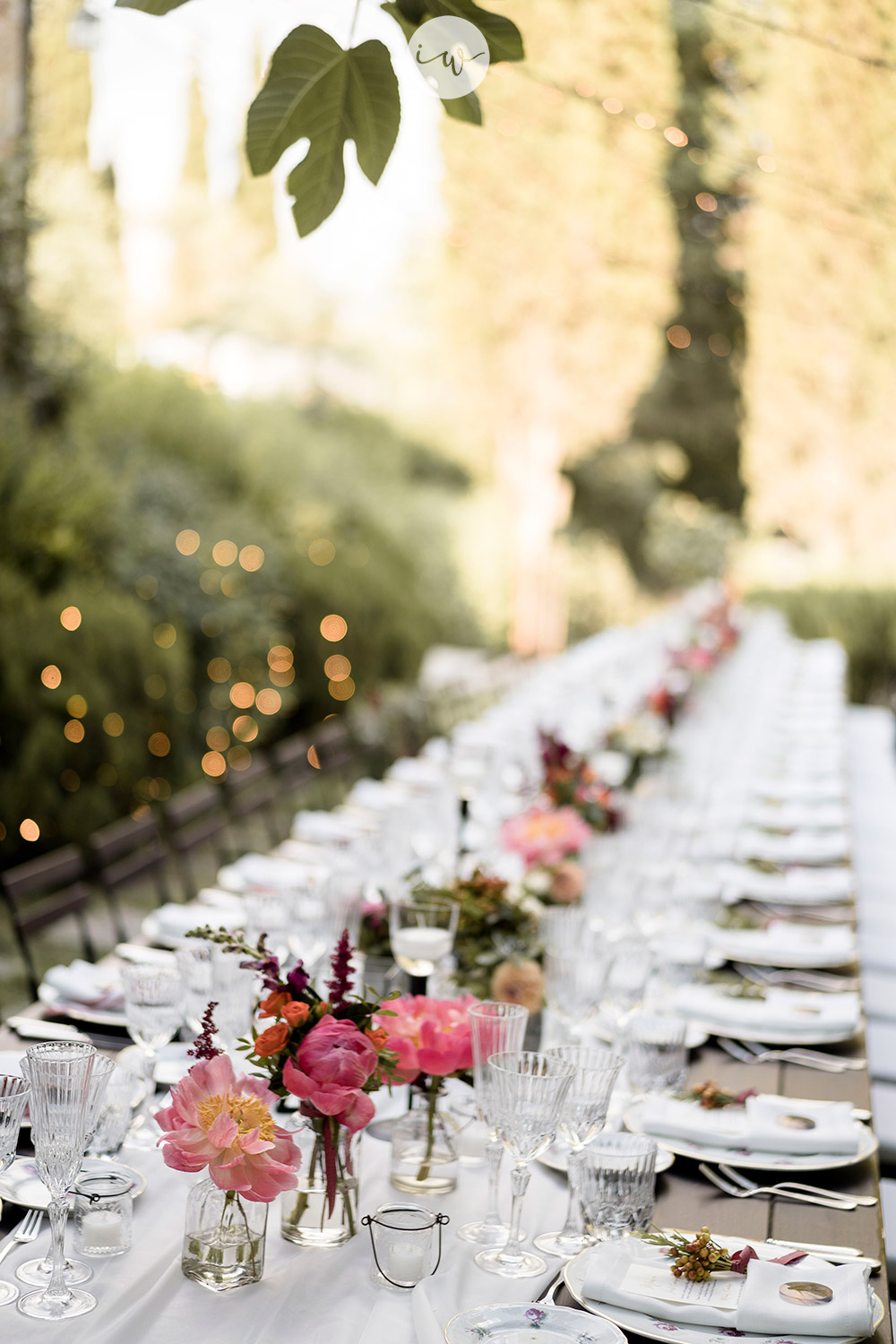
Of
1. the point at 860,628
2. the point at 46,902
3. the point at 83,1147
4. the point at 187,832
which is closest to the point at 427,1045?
the point at 83,1147

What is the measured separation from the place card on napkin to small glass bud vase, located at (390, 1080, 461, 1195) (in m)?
0.41

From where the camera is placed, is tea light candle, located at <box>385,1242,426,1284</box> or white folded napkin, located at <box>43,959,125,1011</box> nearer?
tea light candle, located at <box>385,1242,426,1284</box>

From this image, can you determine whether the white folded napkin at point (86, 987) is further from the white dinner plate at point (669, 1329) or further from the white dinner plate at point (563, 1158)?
the white dinner plate at point (669, 1329)

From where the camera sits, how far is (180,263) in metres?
16.8

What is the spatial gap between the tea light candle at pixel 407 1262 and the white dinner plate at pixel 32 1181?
0.32 m

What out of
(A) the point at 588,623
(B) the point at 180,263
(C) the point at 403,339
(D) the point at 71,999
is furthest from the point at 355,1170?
(C) the point at 403,339

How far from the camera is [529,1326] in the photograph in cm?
126

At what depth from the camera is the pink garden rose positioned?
1350mm

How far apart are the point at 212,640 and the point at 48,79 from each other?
11.1 ft

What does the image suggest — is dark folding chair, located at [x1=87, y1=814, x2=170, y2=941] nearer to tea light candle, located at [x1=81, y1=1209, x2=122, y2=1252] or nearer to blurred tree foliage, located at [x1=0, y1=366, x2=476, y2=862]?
tea light candle, located at [x1=81, y1=1209, x2=122, y2=1252]

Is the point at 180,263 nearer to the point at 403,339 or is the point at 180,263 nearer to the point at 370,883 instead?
the point at 403,339

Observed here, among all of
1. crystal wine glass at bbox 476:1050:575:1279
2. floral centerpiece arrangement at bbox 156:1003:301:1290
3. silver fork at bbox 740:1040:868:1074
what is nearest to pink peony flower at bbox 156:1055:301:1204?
floral centerpiece arrangement at bbox 156:1003:301:1290

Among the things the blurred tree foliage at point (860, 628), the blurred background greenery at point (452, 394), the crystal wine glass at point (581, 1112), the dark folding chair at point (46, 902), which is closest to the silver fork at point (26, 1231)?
the crystal wine glass at point (581, 1112)

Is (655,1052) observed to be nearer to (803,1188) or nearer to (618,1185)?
(803,1188)
